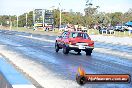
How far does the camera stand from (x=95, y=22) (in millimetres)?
126188

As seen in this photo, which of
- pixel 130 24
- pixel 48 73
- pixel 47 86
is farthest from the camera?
pixel 130 24

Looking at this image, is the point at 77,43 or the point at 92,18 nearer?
the point at 77,43

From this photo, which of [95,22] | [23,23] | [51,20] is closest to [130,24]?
[95,22]

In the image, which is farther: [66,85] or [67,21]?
[67,21]

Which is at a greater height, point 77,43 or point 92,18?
point 77,43

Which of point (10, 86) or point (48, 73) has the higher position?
point (10, 86)

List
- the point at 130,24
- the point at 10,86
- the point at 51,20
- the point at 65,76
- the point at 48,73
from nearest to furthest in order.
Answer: the point at 10,86, the point at 65,76, the point at 48,73, the point at 130,24, the point at 51,20

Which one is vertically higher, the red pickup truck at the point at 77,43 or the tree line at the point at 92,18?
the red pickup truck at the point at 77,43

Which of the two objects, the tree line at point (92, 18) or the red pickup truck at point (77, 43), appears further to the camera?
the tree line at point (92, 18)

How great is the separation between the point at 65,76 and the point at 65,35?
12.7 m

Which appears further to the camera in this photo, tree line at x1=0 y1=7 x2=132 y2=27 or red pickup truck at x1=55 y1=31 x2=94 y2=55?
tree line at x1=0 y1=7 x2=132 y2=27

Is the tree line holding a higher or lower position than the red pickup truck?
lower

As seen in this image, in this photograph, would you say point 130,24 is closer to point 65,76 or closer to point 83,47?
point 83,47

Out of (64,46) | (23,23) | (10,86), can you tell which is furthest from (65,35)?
(23,23)
